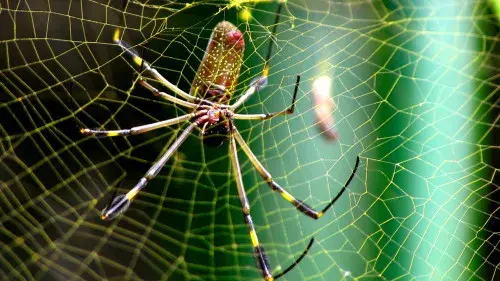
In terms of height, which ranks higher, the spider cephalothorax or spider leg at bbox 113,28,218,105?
Answer: spider leg at bbox 113,28,218,105

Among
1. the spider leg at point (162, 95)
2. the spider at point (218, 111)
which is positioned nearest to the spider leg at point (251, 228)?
the spider at point (218, 111)

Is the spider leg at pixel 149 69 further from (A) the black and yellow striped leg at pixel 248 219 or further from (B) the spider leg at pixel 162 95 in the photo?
(A) the black and yellow striped leg at pixel 248 219

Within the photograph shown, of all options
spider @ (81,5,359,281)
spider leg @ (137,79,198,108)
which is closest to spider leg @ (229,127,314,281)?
spider @ (81,5,359,281)

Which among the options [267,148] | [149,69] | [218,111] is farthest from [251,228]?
[149,69]

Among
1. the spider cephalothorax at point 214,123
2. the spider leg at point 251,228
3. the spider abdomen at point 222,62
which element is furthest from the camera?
the spider leg at point 251,228

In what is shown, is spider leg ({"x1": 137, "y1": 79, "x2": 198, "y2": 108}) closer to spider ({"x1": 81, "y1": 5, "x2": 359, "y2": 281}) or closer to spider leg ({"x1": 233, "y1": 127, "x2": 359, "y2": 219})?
spider ({"x1": 81, "y1": 5, "x2": 359, "y2": 281})

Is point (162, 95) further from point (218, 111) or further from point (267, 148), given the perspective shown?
point (267, 148)

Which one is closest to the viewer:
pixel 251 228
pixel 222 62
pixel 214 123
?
pixel 222 62
